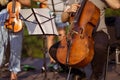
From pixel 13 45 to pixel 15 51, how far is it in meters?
0.10

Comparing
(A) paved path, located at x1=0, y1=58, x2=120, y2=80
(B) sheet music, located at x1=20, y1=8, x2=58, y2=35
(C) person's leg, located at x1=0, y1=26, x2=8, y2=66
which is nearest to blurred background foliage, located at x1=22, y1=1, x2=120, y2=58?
(A) paved path, located at x1=0, y1=58, x2=120, y2=80

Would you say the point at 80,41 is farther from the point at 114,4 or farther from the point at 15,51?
the point at 15,51

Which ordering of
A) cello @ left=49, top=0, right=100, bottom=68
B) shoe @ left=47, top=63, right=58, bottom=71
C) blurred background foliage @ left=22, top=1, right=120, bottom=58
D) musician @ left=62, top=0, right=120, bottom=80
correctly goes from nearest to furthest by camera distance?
cello @ left=49, top=0, right=100, bottom=68, musician @ left=62, top=0, right=120, bottom=80, shoe @ left=47, top=63, right=58, bottom=71, blurred background foliage @ left=22, top=1, right=120, bottom=58

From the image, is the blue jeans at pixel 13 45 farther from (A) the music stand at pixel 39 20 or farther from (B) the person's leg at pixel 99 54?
(B) the person's leg at pixel 99 54

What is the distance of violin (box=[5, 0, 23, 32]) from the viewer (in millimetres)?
5551

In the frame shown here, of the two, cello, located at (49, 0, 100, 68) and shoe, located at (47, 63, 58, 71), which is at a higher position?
cello, located at (49, 0, 100, 68)

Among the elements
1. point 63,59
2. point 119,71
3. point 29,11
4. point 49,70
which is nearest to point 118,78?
point 119,71

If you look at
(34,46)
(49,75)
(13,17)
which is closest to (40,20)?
(13,17)

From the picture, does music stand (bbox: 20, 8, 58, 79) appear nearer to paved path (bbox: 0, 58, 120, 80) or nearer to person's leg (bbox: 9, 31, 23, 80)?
person's leg (bbox: 9, 31, 23, 80)

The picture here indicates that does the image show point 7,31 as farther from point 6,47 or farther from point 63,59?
point 63,59

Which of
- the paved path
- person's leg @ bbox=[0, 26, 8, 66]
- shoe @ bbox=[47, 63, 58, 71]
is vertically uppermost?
person's leg @ bbox=[0, 26, 8, 66]

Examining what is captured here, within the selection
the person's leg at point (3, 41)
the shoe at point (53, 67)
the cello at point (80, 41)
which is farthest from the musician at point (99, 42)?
the shoe at point (53, 67)

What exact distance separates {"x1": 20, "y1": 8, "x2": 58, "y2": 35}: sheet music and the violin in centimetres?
8

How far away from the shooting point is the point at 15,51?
601 centimetres
